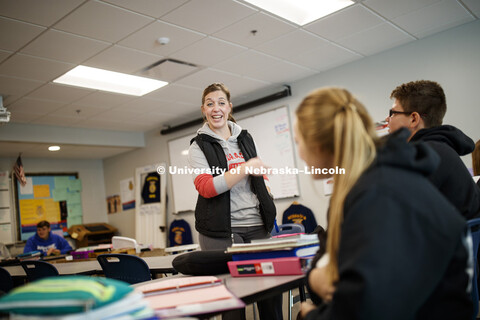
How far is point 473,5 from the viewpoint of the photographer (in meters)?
3.72

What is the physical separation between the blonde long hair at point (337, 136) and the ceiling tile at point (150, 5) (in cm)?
237

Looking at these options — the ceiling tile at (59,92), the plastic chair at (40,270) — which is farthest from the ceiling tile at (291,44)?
the plastic chair at (40,270)

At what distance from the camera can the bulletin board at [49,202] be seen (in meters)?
7.27

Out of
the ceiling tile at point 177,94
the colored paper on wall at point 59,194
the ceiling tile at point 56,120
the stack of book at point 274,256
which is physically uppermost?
the ceiling tile at point 177,94

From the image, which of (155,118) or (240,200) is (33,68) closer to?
(155,118)

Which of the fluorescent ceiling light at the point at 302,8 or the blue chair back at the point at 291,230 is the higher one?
the fluorescent ceiling light at the point at 302,8

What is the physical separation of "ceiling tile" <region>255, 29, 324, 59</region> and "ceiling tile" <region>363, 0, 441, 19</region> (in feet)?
2.13

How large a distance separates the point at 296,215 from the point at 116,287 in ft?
15.1

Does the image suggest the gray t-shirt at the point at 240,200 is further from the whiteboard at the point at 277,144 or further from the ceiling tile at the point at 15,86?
the whiteboard at the point at 277,144

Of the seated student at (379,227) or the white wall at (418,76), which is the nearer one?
the seated student at (379,227)

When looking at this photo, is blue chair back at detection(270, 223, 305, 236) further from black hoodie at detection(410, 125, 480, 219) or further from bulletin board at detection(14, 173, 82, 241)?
bulletin board at detection(14, 173, 82, 241)

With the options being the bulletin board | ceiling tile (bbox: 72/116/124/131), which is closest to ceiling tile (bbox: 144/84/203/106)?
ceiling tile (bbox: 72/116/124/131)

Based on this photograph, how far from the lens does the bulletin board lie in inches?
286

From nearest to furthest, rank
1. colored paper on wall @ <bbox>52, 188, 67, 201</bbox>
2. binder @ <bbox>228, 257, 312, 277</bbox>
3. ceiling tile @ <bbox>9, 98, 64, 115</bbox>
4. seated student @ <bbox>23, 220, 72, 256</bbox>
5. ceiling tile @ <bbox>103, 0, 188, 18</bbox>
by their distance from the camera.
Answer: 1. binder @ <bbox>228, 257, 312, 277</bbox>
2. ceiling tile @ <bbox>103, 0, 188, 18</bbox>
3. ceiling tile @ <bbox>9, 98, 64, 115</bbox>
4. seated student @ <bbox>23, 220, 72, 256</bbox>
5. colored paper on wall @ <bbox>52, 188, 67, 201</bbox>
